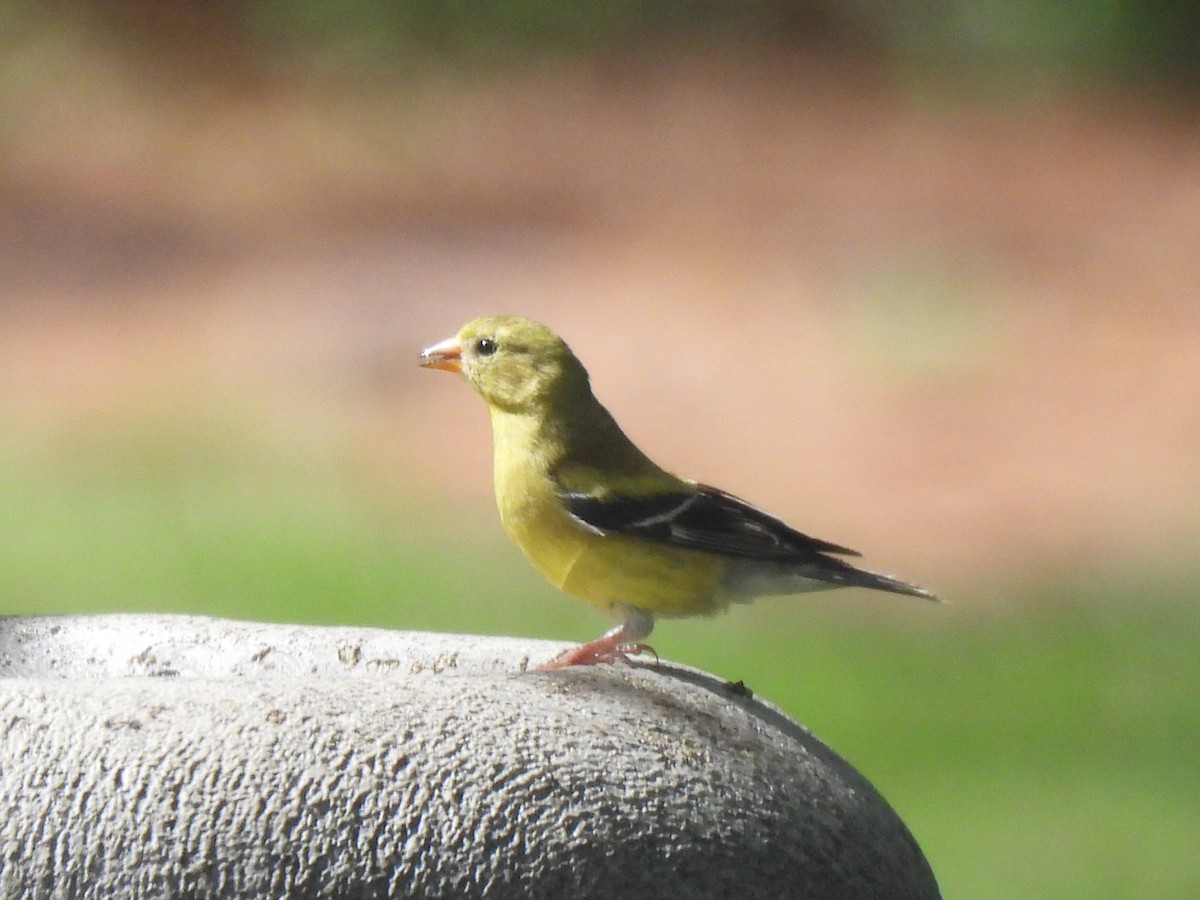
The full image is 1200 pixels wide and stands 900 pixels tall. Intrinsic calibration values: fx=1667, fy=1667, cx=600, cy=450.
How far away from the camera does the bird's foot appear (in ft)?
5.73

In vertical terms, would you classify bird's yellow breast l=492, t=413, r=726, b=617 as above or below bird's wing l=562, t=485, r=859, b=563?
below

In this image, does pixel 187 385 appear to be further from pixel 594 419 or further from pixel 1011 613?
pixel 594 419

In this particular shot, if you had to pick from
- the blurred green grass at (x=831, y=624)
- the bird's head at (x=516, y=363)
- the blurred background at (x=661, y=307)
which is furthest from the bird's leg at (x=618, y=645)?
the blurred background at (x=661, y=307)

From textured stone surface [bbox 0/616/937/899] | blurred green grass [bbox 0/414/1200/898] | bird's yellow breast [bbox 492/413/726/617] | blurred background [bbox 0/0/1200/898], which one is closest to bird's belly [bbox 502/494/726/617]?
bird's yellow breast [bbox 492/413/726/617]

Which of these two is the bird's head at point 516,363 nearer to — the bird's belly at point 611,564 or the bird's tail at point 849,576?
the bird's belly at point 611,564

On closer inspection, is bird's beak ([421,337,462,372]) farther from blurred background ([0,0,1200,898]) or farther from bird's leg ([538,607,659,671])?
blurred background ([0,0,1200,898])

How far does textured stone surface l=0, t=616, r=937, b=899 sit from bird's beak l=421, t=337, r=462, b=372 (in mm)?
634

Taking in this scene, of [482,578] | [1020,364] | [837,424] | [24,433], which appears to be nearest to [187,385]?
[24,433]

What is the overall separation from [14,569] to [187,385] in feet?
2.97

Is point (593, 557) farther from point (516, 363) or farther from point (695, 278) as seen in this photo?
point (695, 278)

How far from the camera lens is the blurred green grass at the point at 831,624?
10.8ft

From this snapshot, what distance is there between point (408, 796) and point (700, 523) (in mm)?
762

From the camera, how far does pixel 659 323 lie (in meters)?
5.03

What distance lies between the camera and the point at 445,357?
204cm
